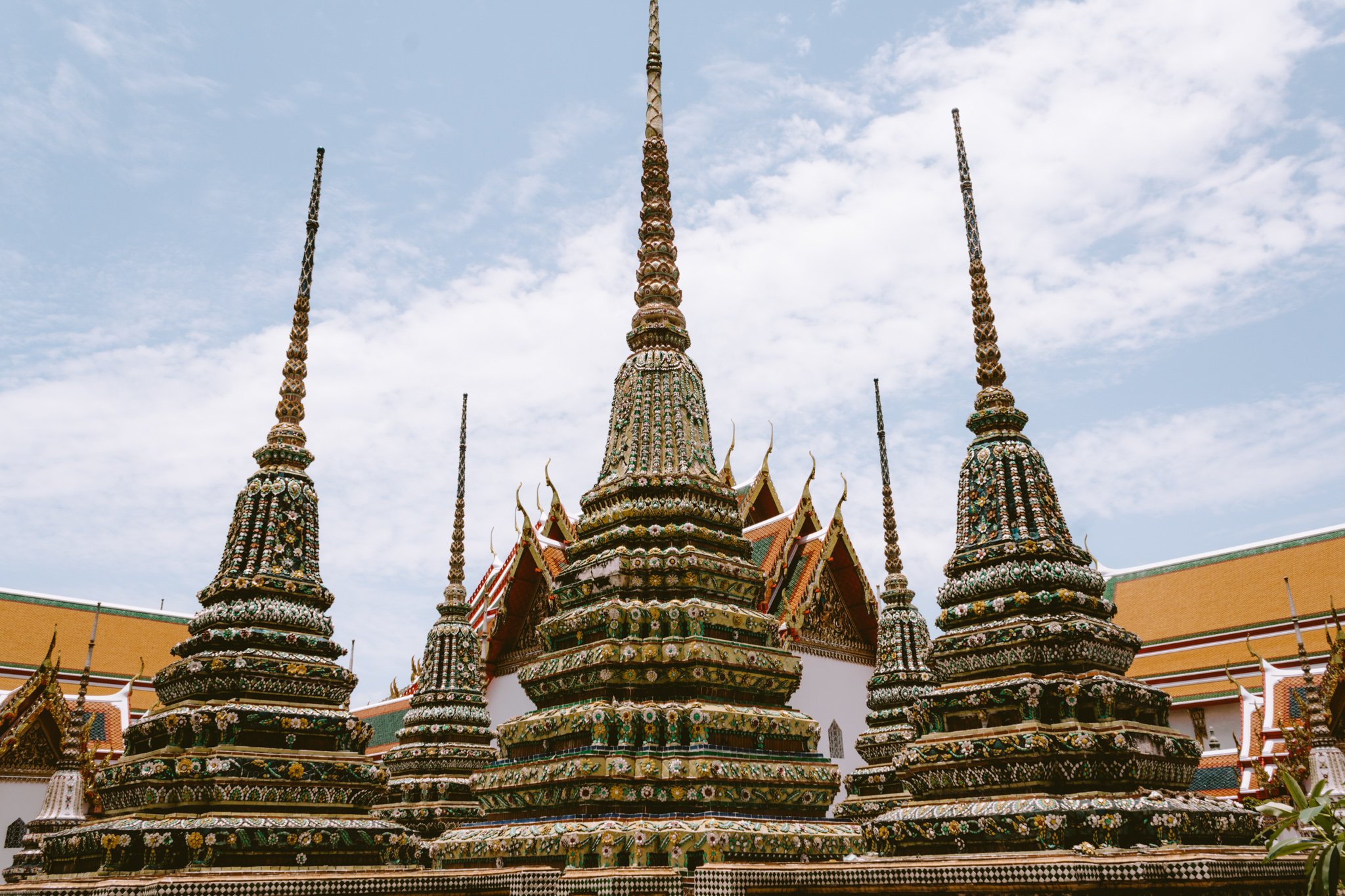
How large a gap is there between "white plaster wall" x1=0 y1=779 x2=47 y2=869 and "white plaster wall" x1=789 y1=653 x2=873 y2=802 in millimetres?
12060

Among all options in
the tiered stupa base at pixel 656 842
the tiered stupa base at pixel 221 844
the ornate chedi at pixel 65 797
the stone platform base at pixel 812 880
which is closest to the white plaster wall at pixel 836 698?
the tiered stupa base at pixel 656 842

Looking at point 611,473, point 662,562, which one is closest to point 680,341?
point 611,473

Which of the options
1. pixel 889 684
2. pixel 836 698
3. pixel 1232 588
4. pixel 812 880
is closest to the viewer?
pixel 812 880

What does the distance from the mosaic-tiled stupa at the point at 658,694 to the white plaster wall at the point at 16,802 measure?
1264 centimetres

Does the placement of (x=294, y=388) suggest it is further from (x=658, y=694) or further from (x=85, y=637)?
(x=85, y=637)

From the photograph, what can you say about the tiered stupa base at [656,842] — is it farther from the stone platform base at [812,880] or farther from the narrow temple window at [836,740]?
the narrow temple window at [836,740]

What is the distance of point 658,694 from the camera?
6.68m

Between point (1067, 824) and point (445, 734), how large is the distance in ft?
30.3

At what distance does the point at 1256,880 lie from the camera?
4004 mm

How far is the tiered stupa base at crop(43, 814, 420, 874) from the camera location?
5.90 meters

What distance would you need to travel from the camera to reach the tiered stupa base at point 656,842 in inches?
230

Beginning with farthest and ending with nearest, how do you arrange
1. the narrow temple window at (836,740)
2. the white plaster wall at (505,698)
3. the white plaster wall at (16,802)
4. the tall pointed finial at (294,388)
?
the white plaster wall at (505,698) → the narrow temple window at (836,740) → the white plaster wall at (16,802) → the tall pointed finial at (294,388)

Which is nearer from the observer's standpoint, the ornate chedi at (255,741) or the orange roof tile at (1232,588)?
the ornate chedi at (255,741)

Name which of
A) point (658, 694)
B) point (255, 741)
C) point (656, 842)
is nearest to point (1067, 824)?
point (656, 842)
